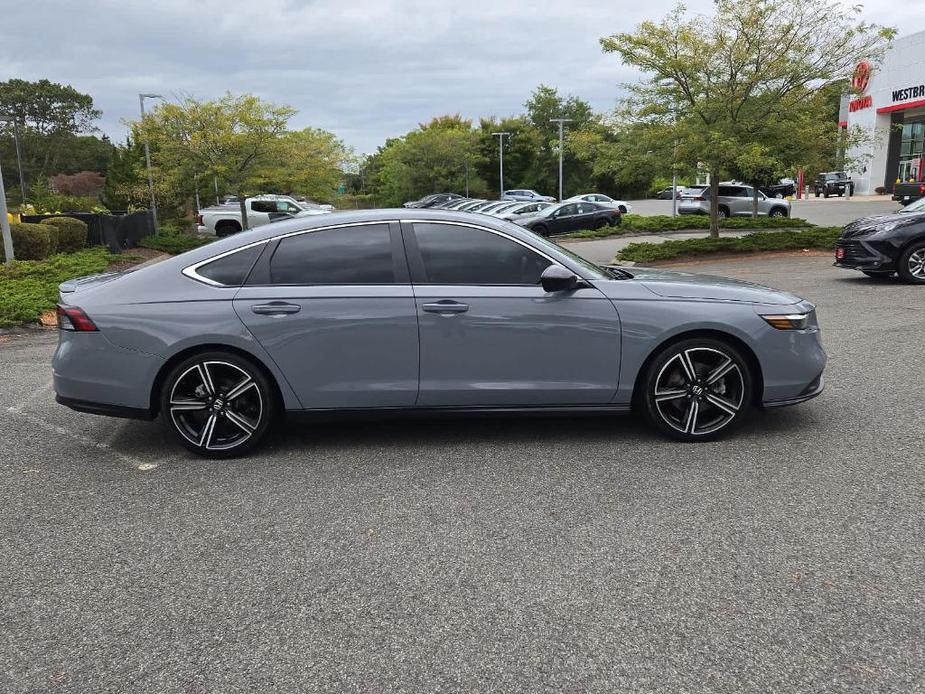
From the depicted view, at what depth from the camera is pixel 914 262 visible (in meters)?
11.9

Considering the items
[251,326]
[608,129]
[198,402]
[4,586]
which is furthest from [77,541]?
[608,129]

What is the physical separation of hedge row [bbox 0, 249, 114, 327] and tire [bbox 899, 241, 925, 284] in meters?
13.0

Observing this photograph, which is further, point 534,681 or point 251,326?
point 251,326

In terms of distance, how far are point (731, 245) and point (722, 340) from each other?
593 inches

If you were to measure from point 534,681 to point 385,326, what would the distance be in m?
2.61

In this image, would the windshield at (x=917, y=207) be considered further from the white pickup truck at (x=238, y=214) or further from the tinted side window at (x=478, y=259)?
the white pickup truck at (x=238, y=214)

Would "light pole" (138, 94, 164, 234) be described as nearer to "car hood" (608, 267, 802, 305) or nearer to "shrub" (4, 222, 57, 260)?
"shrub" (4, 222, 57, 260)

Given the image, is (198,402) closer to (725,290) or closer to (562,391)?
(562,391)

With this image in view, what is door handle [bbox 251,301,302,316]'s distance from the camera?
4742mm

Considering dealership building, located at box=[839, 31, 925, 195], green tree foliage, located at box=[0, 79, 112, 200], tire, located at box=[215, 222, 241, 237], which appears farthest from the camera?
green tree foliage, located at box=[0, 79, 112, 200]

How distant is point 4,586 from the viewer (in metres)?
3.31

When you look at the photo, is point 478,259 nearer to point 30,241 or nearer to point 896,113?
point 30,241

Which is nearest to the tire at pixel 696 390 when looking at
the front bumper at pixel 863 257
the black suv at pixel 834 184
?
the front bumper at pixel 863 257

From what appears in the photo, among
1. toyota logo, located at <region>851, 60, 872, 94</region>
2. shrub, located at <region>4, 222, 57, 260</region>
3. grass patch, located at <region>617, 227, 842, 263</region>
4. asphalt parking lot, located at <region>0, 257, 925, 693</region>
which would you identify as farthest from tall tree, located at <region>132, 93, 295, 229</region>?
asphalt parking lot, located at <region>0, 257, 925, 693</region>
